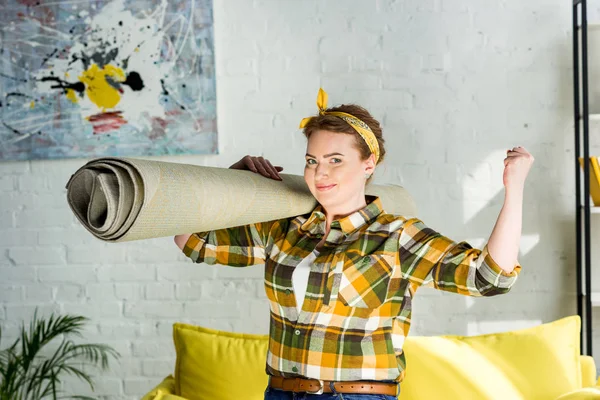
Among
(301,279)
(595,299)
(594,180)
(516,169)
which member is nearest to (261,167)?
(301,279)

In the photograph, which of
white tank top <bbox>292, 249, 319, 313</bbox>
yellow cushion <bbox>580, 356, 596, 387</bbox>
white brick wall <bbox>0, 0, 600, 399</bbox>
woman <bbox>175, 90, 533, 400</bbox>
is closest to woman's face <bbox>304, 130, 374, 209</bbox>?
woman <bbox>175, 90, 533, 400</bbox>

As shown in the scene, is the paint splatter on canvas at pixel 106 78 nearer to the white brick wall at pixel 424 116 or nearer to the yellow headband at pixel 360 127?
the white brick wall at pixel 424 116

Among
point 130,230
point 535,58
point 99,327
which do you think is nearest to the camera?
point 130,230

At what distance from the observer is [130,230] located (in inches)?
37.6

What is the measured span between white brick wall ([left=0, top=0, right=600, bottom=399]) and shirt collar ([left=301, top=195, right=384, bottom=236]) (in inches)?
45.4

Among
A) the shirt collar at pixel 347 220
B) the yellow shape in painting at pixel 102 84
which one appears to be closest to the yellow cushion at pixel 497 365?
the shirt collar at pixel 347 220

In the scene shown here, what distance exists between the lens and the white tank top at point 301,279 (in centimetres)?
162

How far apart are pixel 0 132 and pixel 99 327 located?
1.02 m

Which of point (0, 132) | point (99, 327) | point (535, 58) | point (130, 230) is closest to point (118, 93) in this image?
point (0, 132)

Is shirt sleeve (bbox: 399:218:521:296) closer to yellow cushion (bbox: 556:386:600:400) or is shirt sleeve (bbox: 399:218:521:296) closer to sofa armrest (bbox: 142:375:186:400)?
yellow cushion (bbox: 556:386:600:400)

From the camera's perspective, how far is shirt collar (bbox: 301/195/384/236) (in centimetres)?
168

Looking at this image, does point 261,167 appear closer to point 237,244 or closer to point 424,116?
point 237,244

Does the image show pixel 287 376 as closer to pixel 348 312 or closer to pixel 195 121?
pixel 348 312

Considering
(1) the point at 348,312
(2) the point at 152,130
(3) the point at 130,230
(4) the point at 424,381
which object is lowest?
(4) the point at 424,381
